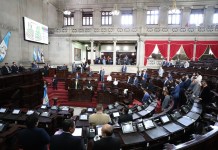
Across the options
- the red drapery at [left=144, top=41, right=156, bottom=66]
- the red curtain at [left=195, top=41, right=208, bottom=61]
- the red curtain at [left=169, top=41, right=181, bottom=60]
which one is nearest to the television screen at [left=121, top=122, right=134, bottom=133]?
the red drapery at [left=144, top=41, right=156, bottom=66]

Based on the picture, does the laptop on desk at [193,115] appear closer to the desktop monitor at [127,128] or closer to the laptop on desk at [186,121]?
the laptop on desk at [186,121]

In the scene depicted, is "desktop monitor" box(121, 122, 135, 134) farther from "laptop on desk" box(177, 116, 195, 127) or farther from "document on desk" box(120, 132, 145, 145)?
"laptop on desk" box(177, 116, 195, 127)

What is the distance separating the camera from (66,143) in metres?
1.99

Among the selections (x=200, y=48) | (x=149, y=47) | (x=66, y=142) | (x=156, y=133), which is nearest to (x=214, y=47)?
(x=200, y=48)

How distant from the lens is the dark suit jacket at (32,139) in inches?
91.2

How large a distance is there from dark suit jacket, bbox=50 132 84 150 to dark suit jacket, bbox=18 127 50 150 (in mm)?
472

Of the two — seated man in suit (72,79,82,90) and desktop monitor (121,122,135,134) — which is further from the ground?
desktop monitor (121,122,135,134)

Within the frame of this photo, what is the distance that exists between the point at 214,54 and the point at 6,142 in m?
17.7

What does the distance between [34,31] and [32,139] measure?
15829 mm

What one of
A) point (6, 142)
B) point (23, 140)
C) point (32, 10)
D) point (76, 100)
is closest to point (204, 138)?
point (23, 140)

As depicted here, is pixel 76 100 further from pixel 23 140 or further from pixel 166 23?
pixel 166 23

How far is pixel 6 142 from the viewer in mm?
3842

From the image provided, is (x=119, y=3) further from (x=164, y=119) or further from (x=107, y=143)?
(x=107, y=143)

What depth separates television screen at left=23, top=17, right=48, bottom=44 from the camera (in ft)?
47.9
